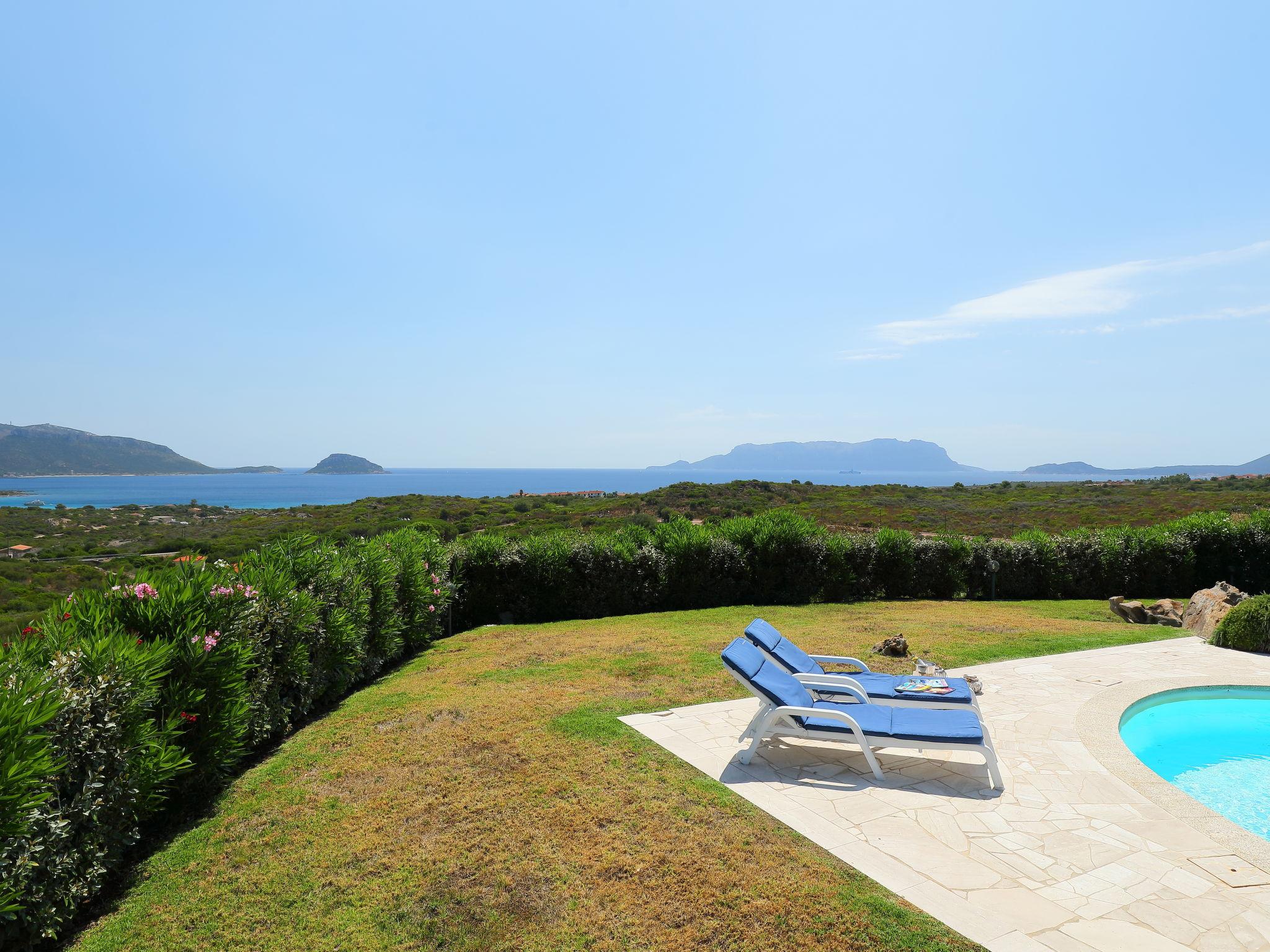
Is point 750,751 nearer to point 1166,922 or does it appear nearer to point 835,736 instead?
point 835,736

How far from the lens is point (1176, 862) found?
4.08m

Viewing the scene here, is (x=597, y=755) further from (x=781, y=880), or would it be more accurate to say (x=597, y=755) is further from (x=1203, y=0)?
(x=1203, y=0)

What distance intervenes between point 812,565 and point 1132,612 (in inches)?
250

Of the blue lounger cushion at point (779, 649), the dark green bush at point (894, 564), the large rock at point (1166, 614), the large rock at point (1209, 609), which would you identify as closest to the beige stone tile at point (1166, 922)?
the blue lounger cushion at point (779, 649)

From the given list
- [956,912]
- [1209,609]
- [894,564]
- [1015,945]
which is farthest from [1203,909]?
[894,564]

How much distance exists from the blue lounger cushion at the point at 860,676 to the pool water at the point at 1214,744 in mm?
1700

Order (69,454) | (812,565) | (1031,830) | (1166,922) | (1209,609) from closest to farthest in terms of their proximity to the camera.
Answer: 1. (1166,922)
2. (1031,830)
3. (1209,609)
4. (812,565)
5. (69,454)

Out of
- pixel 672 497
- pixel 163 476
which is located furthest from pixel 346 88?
pixel 163 476

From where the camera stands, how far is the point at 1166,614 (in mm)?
12672

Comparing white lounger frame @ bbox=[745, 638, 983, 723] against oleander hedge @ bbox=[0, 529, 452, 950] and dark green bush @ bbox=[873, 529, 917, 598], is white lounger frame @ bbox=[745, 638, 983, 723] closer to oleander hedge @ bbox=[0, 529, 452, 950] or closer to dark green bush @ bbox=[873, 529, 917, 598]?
oleander hedge @ bbox=[0, 529, 452, 950]

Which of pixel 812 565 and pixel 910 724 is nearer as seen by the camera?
pixel 910 724

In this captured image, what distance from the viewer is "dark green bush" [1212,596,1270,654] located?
33.0 ft

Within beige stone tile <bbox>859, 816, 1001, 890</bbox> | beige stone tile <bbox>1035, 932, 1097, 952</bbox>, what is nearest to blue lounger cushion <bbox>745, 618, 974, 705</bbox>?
beige stone tile <bbox>859, 816, 1001, 890</bbox>

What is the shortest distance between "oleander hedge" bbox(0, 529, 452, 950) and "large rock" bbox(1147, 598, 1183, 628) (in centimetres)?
1444
